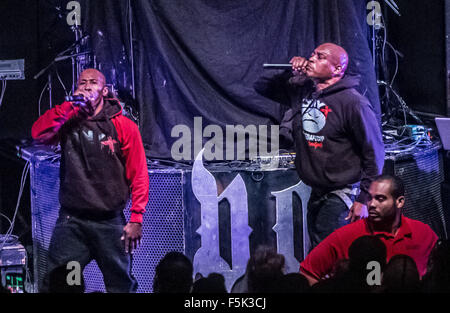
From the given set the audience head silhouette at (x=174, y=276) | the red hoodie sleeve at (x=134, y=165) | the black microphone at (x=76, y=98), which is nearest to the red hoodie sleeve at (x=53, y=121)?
the black microphone at (x=76, y=98)

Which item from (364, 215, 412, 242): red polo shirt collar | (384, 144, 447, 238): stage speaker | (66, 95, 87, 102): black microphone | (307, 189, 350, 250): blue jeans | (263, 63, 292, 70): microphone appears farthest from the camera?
(384, 144, 447, 238): stage speaker

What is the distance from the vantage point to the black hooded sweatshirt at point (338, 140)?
5.48 m

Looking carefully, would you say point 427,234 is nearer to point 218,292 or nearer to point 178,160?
point 218,292

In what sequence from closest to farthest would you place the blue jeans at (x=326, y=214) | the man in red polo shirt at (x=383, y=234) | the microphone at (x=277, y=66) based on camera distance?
1. the man in red polo shirt at (x=383, y=234)
2. the blue jeans at (x=326, y=214)
3. the microphone at (x=277, y=66)

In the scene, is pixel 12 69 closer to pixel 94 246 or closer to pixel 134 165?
pixel 134 165

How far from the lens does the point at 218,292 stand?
13.6ft

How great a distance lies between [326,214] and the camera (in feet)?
18.4

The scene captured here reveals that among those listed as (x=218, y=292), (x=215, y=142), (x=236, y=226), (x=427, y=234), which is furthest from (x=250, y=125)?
(x=218, y=292)

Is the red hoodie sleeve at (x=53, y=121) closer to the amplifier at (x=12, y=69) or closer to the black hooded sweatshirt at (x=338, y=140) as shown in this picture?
the black hooded sweatshirt at (x=338, y=140)

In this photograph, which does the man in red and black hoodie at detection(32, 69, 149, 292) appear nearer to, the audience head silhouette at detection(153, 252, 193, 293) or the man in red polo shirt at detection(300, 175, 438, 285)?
the audience head silhouette at detection(153, 252, 193, 293)

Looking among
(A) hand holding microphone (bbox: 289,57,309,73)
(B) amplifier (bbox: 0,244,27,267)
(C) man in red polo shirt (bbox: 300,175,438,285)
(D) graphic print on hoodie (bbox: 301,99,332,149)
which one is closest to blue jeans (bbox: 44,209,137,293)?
(B) amplifier (bbox: 0,244,27,267)

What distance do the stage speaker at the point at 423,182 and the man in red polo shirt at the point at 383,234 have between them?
1.69 m

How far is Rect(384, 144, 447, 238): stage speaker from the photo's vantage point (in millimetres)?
6805

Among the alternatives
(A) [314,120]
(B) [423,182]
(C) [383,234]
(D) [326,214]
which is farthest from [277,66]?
(C) [383,234]
